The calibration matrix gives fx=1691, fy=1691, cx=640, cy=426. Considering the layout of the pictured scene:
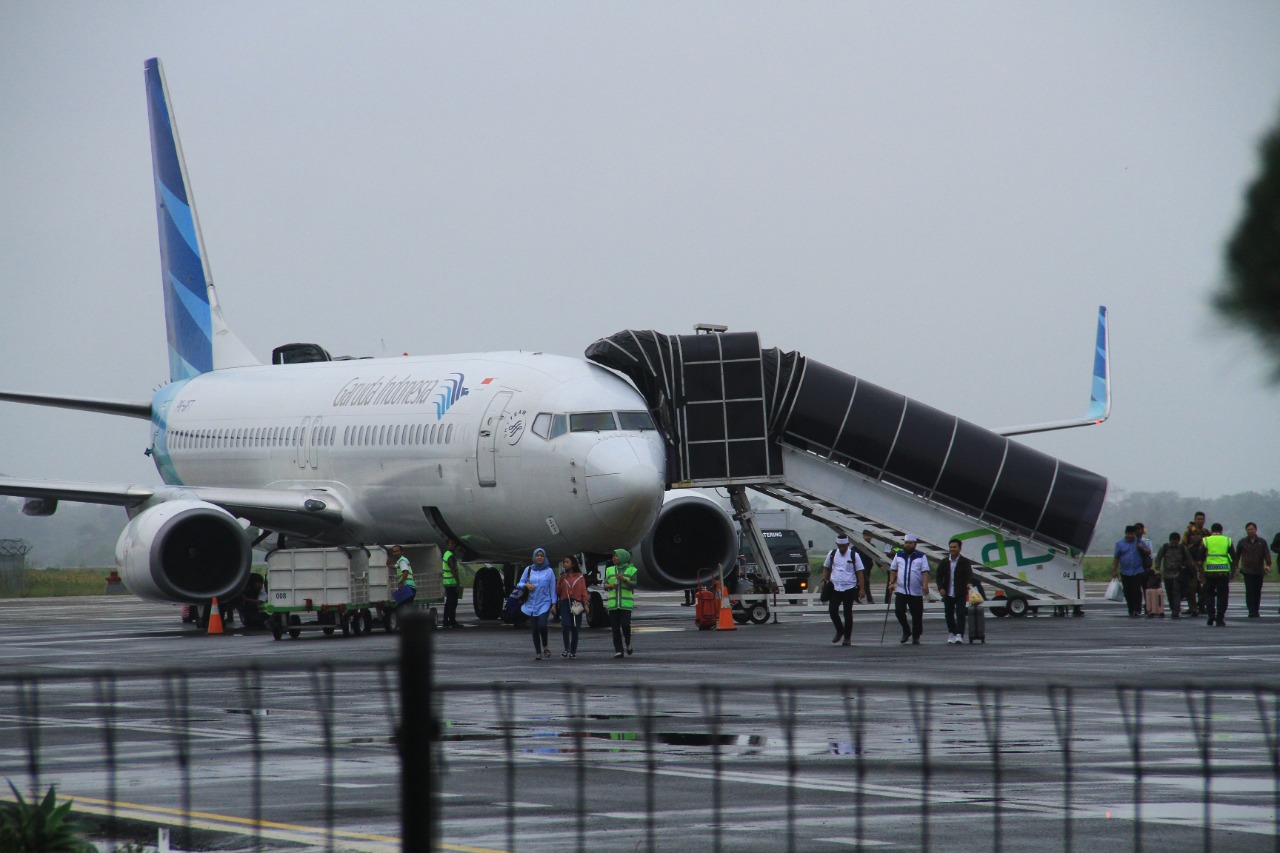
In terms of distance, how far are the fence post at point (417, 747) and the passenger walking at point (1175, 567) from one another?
26721mm

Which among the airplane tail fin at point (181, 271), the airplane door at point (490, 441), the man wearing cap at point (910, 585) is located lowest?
the man wearing cap at point (910, 585)

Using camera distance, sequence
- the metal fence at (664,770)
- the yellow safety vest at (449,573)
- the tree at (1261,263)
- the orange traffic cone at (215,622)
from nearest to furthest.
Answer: the tree at (1261,263)
the metal fence at (664,770)
the yellow safety vest at (449,573)
the orange traffic cone at (215,622)

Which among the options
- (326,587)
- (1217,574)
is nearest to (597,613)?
(326,587)

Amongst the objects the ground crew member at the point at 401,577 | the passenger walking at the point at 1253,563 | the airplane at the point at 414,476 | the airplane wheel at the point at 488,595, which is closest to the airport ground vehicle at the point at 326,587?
the ground crew member at the point at 401,577

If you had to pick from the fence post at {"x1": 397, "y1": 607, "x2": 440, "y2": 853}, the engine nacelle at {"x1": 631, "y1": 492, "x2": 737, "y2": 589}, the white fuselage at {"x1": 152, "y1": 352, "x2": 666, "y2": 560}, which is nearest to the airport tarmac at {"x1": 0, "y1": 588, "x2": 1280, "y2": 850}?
the fence post at {"x1": 397, "y1": 607, "x2": 440, "y2": 853}

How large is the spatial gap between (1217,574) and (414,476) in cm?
1300

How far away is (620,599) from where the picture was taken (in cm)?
2078

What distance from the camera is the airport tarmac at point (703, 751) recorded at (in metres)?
8.34

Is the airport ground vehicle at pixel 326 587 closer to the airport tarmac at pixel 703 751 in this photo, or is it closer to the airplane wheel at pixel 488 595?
the airplane wheel at pixel 488 595

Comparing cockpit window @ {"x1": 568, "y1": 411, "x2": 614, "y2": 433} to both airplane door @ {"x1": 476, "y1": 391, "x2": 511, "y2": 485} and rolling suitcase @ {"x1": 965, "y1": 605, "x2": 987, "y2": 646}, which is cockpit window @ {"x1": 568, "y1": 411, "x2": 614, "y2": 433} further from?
rolling suitcase @ {"x1": 965, "y1": 605, "x2": 987, "y2": 646}

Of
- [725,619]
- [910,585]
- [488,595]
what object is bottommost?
[725,619]

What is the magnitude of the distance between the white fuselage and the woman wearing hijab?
2.27 m

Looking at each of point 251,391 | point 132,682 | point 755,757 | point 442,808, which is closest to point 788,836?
point 442,808

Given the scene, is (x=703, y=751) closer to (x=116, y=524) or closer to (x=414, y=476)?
(x=414, y=476)
